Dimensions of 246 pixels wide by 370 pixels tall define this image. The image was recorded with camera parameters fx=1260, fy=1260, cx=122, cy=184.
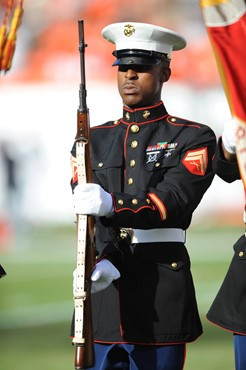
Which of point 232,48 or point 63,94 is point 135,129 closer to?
point 232,48

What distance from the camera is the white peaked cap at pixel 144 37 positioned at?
5707 millimetres

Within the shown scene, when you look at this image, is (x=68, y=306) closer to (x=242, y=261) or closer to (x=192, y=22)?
(x=242, y=261)

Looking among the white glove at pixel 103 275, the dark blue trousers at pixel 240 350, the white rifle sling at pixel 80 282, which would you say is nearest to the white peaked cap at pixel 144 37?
the white rifle sling at pixel 80 282

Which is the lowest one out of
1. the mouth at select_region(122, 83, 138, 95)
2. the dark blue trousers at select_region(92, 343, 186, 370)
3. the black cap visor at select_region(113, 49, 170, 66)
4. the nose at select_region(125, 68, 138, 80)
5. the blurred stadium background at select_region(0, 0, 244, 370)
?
the dark blue trousers at select_region(92, 343, 186, 370)

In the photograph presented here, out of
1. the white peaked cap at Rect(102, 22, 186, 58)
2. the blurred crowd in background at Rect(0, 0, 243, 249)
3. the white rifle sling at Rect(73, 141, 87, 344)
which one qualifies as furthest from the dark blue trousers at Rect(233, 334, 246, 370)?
the blurred crowd in background at Rect(0, 0, 243, 249)

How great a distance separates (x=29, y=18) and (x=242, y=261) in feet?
72.2

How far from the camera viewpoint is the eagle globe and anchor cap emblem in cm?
574

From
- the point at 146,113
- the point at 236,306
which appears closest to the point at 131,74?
the point at 146,113

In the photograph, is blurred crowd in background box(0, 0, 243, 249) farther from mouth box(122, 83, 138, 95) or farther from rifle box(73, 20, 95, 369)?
rifle box(73, 20, 95, 369)

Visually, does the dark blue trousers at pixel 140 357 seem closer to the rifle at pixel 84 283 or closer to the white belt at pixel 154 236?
the rifle at pixel 84 283

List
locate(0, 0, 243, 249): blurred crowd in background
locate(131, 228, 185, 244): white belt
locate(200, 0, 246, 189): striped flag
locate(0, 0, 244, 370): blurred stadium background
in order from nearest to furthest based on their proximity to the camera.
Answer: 1. locate(200, 0, 246, 189): striped flag
2. locate(131, 228, 185, 244): white belt
3. locate(0, 0, 244, 370): blurred stadium background
4. locate(0, 0, 243, 249): blurred crowd in background

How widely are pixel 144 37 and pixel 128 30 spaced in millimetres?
85

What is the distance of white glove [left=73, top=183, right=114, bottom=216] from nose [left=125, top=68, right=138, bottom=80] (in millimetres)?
594

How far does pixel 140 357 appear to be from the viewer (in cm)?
548
